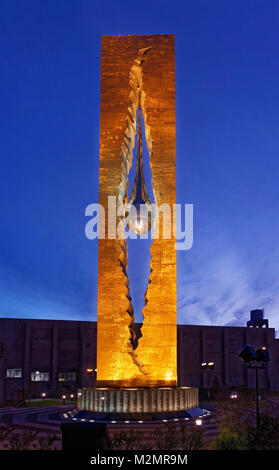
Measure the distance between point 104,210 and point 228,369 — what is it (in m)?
25.9

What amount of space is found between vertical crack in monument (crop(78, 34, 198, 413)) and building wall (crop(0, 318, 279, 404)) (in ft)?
49.7

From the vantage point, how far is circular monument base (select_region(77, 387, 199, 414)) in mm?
17266

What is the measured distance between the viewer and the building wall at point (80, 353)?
36219mm

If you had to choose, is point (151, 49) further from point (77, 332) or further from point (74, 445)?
point (77, 332)

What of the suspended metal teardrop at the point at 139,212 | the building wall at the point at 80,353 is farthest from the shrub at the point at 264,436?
the building wall at the point at 80,353

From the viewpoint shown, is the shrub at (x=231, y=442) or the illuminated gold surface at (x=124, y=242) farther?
the illuminated gold surface at (x=124, y=242)

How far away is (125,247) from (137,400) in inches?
246

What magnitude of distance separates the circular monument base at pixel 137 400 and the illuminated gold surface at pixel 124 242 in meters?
1.34

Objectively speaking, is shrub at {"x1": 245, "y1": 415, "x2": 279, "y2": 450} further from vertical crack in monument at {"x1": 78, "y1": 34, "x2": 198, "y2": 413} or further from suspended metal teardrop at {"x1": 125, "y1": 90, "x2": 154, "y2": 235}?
suspended metal teardrop at {"x1": 125, "y1": 90, "x2": 154, "y2": 235}

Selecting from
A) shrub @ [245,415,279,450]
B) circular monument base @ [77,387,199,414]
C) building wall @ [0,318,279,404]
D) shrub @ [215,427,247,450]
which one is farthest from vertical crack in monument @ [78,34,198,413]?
building wall @ [0,318,279,404]

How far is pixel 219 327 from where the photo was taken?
4203 centimetres

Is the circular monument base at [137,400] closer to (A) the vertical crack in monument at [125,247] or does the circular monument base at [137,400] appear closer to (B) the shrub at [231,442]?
(A) the vertical crack in monument at [125,247]

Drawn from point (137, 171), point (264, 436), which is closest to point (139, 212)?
point (137, 171)
